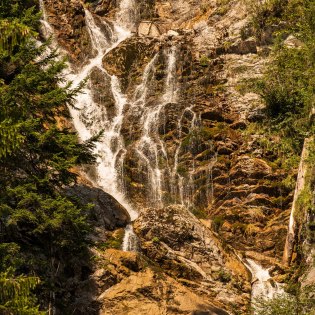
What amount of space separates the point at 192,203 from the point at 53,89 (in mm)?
11246

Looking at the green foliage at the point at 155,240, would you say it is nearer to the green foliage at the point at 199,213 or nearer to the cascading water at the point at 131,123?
the cascading water at the point at 131,123

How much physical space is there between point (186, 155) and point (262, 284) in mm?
9685

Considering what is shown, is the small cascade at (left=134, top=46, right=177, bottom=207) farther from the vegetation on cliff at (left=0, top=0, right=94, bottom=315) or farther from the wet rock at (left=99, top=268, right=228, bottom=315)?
the vegetation on cliff at (left=0, top=0, right=94, bottom=315)

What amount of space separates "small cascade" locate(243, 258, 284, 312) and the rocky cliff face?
0.42 metres

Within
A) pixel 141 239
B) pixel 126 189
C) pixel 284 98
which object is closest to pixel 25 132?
pixel 141 239

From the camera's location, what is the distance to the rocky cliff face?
62.0 feet

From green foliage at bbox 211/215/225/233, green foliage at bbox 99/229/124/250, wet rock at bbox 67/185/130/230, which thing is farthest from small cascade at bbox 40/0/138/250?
green foliage at bbox 211/215/225/233

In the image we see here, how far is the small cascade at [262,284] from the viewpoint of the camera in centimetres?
1986

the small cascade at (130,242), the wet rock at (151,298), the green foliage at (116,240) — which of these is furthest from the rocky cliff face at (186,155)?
the green foliage at (116,240)

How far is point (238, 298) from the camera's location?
19.5 m

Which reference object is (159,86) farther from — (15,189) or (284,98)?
(15,189)

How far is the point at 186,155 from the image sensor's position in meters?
28.1

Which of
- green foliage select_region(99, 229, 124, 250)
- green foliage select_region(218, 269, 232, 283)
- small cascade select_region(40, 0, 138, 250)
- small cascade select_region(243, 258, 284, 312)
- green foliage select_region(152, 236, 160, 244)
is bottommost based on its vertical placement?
small cascade select_region(243, 258, 284, 312)

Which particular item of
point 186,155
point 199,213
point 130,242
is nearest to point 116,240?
point 130,242
